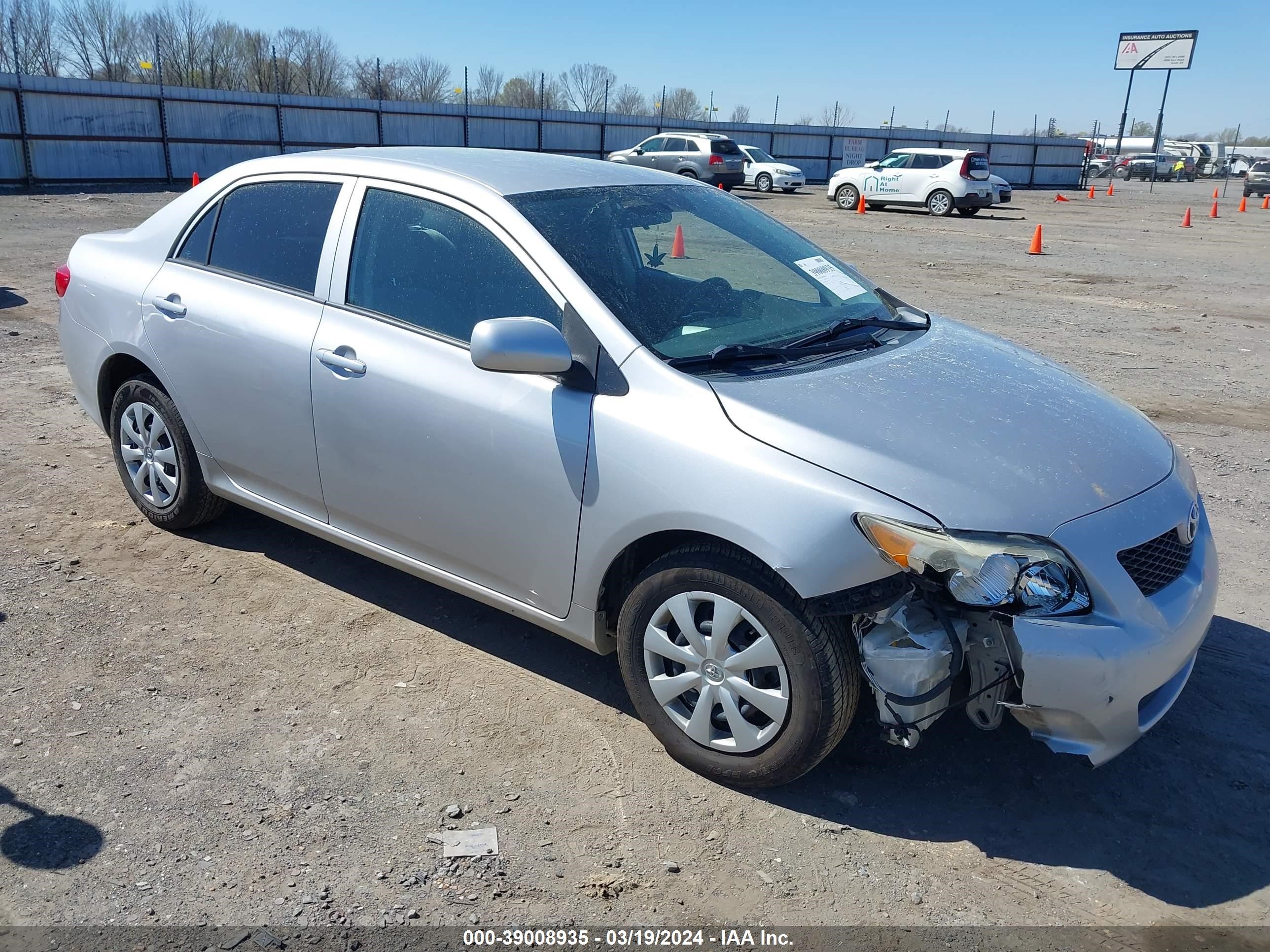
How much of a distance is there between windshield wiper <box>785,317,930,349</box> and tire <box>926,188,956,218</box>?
24682 mm

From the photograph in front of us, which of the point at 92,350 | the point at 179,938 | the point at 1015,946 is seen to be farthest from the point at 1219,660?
the point at 92,350

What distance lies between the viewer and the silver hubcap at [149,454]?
454 cm

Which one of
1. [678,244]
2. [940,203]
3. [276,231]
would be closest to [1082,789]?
[678,244]

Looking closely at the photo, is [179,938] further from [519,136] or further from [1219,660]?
[519,136]

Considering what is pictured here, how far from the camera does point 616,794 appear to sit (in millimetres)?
3092

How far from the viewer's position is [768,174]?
107 ft

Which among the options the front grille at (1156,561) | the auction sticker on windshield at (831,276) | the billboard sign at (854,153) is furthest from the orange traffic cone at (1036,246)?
the billboard sign at (854,153)

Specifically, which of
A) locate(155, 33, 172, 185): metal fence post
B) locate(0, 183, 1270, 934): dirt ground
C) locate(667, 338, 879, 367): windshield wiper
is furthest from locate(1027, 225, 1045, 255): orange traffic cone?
locate(155, 33, 172, 185): metal fence post

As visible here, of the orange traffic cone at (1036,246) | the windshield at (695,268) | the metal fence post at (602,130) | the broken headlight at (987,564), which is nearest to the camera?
the broken headlight at (987,564)

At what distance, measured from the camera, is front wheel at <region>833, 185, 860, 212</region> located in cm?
2803

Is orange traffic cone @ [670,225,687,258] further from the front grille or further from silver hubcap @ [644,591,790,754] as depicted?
the front grille

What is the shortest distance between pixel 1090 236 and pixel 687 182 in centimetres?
2079

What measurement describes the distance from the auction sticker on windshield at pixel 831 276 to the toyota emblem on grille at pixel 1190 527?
1477 mm

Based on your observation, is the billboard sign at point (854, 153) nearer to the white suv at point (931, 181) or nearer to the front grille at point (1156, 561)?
the white suv at point (931, 181)
